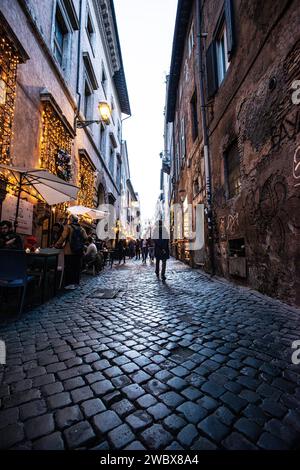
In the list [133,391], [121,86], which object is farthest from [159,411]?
[121,86]

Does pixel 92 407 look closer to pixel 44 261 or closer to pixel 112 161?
pixel 44 261

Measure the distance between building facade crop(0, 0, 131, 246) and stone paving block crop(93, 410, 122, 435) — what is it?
4914mm

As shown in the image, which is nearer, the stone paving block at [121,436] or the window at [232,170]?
the stone paving block at [121,436]

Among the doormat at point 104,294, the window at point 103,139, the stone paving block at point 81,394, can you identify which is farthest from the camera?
the window at point 103,139

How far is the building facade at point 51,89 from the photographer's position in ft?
16.6

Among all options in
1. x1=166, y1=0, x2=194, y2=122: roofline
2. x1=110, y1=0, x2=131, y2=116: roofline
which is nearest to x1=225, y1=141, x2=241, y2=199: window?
x1=166, y1=0, x2=194, y2=122: roofline

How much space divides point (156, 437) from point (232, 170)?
6.04 meters

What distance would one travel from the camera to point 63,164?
8.15m

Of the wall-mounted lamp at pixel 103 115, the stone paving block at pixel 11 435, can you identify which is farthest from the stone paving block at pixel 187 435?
the wall-mounted lamp at pixel 103 115

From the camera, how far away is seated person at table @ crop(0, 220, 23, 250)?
13.7 ft

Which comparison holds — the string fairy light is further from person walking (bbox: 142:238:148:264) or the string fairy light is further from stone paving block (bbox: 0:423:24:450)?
person walking (bbox: 142:238:148:264)

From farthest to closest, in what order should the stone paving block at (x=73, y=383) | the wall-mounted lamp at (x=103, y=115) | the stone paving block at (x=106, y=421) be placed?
the wall-mounted lamp at (x=103, y=115) < the stone paving block at (x=73, y=383) < the stone paving block at (x=106, y=421)

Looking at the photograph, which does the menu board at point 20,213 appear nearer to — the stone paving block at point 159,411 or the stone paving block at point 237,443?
the stone paving block at point 159,411

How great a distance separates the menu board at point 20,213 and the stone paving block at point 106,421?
4.69 meters
